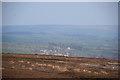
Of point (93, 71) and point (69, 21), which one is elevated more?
point (69, 21)

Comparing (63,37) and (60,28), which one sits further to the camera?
(60,28)

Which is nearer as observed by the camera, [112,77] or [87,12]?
[112,77]

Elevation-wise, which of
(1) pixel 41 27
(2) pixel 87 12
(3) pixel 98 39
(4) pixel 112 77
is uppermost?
(2) pixel 87 12

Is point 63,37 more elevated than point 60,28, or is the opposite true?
point 60,28

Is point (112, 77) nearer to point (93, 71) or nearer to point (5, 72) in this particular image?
point (93, 71)

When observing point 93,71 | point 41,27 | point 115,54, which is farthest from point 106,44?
point 93,71

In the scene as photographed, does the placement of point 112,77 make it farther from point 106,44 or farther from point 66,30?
point 66,30

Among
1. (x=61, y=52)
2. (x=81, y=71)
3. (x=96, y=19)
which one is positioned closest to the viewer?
(x=81, y=71)

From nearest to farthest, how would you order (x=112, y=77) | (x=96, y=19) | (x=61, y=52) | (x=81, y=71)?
(x=112, y=77) < (x=81, y=71) < (x=61, y=52) < (x=96, y=19)

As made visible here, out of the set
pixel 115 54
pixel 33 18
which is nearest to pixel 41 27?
pixel 33 18
